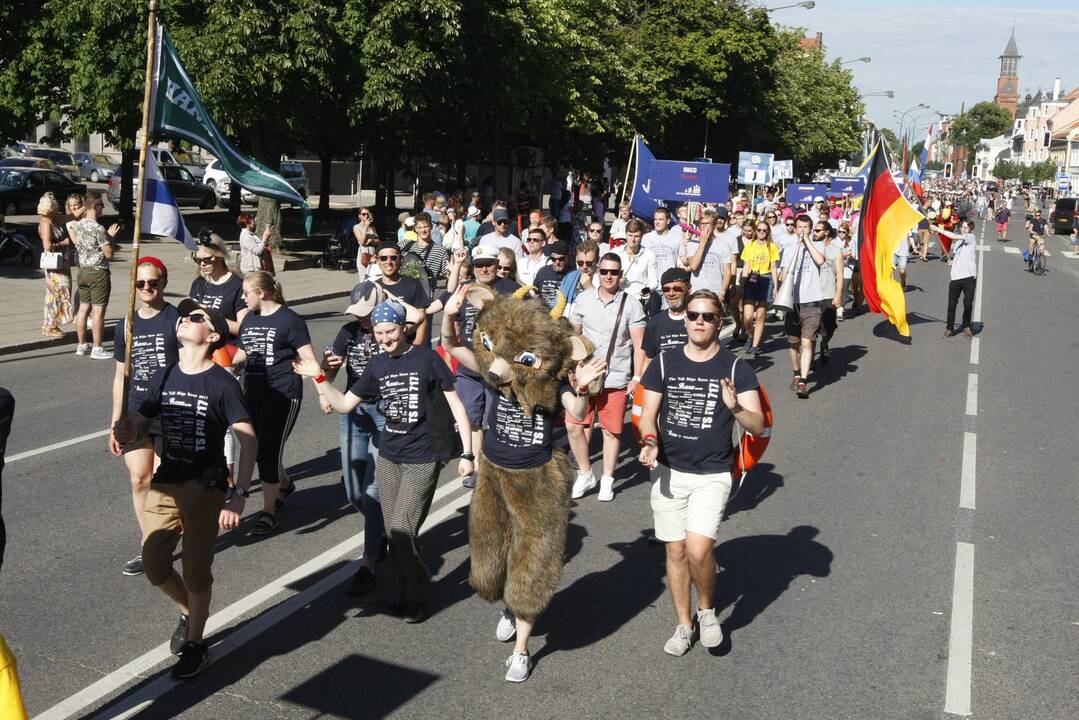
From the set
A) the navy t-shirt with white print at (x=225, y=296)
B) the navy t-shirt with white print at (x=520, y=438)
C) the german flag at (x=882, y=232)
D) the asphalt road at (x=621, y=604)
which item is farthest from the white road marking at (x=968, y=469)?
the navy t-shirt with white print at (x=225, y=296)

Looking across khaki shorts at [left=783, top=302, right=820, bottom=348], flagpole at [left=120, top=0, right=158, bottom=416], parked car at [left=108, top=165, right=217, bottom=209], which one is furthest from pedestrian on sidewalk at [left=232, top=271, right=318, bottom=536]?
parked car at [left=108, top=165, right=217, bottom=209]

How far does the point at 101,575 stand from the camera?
6.27m

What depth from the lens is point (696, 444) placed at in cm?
544

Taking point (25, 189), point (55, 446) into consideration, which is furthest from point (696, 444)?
point (25, 189)

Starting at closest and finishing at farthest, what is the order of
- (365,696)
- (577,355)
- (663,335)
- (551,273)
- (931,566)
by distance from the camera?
(365,696), (577,355), (931,566), (663,335), (551,273)

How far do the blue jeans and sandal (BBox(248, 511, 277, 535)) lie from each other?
2.92ft

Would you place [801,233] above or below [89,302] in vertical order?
above

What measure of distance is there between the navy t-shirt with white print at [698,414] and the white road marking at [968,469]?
3.64 m

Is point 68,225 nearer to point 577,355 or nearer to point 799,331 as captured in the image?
point 799,331

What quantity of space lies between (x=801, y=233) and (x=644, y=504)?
540 centimetres

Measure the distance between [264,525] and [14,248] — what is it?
1635 centimetres

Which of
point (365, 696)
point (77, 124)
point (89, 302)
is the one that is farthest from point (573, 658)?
point (77, 124)

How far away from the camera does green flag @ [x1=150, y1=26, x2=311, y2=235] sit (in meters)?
6.98

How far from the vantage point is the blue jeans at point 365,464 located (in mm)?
6227
